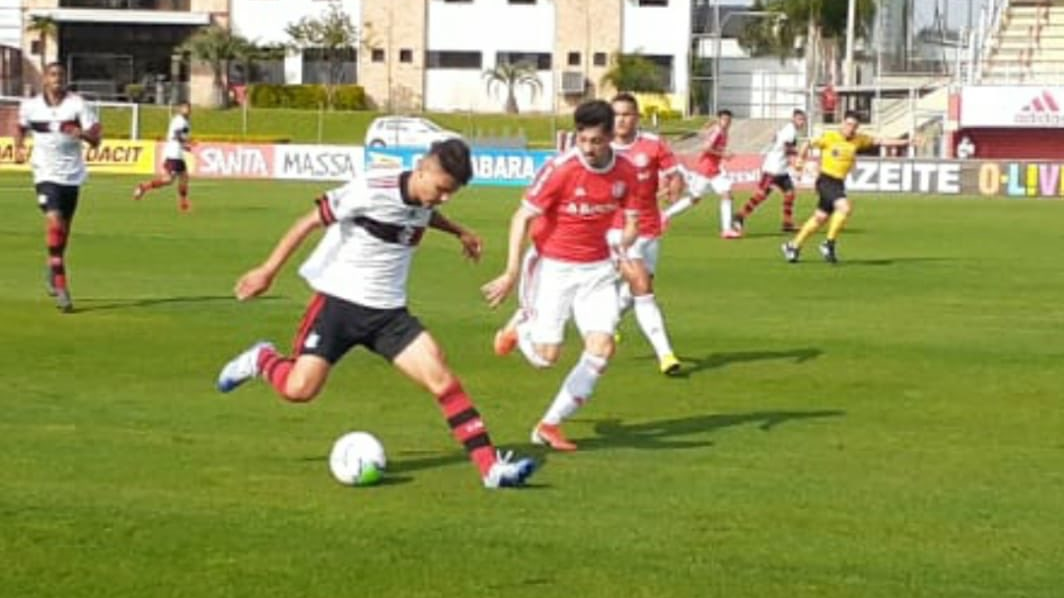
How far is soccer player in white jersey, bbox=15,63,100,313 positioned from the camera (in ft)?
60.9

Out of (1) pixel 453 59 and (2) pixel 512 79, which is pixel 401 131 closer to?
(2) pixel 512 79

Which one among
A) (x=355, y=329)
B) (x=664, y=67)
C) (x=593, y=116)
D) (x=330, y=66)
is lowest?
(x=355, y=329)

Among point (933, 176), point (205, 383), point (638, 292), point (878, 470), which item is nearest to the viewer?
point (878, 470)

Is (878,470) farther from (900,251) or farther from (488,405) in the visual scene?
(900,251)

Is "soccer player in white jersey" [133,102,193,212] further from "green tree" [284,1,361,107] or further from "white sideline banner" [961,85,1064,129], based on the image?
"green tree" [284,1,361,107]

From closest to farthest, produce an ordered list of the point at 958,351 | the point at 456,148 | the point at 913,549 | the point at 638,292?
the point at 913,549 < the point at 456,148 < the point at 638,292 < the point at 958,351

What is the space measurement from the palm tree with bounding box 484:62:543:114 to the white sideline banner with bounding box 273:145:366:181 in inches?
1214

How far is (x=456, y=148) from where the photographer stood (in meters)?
9.95

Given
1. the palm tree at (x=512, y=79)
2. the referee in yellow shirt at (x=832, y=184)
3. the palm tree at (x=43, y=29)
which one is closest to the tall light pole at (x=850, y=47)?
the palm tree at (x=512, y=79)

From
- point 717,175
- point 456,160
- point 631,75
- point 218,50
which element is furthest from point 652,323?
point 218,50

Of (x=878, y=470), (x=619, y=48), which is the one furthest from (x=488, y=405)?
(x=619, y=48)

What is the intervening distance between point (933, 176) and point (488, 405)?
40.9 m

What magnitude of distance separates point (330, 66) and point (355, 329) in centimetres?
7903

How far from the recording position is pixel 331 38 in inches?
3398
